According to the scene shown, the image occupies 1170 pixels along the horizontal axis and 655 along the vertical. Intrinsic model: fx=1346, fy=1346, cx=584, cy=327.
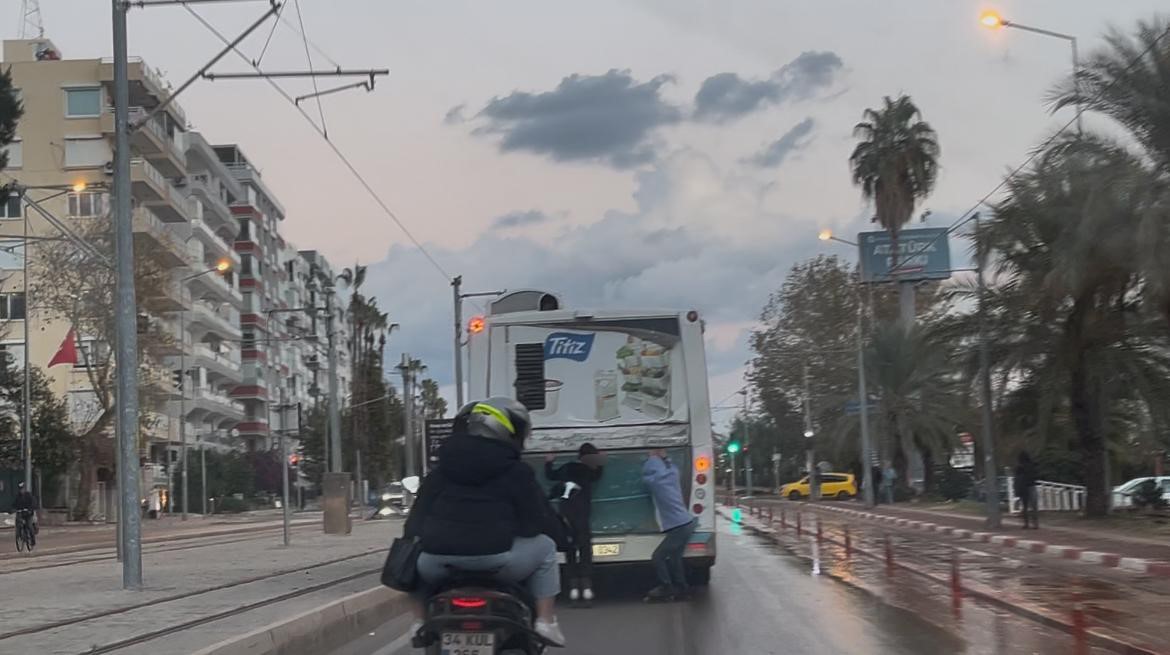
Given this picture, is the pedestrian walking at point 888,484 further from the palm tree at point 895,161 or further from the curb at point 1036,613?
the curb at point 1036,613

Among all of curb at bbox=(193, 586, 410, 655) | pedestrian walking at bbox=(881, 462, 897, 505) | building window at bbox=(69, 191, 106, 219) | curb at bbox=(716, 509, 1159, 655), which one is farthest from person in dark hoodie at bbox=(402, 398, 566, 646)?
building window at bbox=(69, 191, 106, 219)

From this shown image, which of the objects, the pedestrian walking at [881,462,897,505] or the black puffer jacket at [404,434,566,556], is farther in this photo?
the pedestrian walking at [881,462,897,505]

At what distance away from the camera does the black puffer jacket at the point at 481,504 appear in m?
6.52

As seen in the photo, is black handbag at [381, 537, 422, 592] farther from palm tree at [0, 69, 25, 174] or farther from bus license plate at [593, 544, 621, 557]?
palm tree at [0, 69, 25, 174]

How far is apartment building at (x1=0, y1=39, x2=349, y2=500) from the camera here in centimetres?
6181

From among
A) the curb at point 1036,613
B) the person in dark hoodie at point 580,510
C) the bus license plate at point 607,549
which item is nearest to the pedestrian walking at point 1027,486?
the curb at point 1036,613

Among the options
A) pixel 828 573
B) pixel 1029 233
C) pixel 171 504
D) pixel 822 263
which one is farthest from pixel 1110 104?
pixel 171 504

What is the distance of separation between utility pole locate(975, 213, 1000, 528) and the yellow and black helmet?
22.8 m

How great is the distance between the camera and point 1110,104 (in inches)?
975

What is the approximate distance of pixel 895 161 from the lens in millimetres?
57375

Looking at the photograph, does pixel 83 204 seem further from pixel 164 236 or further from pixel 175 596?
pixel 175 596

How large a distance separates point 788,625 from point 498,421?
6.05m

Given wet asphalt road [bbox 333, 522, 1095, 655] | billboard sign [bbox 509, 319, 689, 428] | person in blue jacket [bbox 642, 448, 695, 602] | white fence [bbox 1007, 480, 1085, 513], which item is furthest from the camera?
white fence [bbox 1007, 480, 1085, 513]

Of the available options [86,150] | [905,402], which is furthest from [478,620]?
[86,150]
